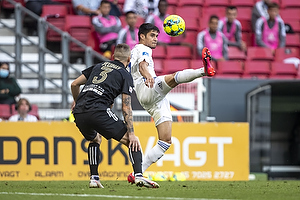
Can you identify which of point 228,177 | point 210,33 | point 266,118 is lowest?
point 228,177

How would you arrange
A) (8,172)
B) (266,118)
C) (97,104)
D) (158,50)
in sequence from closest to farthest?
(97,104), (8,172), (266,118), (158,50)

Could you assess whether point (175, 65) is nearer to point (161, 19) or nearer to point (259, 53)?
point (161, 19)

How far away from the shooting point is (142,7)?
13344 mm

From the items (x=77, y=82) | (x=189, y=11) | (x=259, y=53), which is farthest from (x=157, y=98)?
(x=189, y=11)

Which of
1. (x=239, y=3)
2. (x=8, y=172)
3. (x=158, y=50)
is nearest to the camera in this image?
(x=8, y=172)

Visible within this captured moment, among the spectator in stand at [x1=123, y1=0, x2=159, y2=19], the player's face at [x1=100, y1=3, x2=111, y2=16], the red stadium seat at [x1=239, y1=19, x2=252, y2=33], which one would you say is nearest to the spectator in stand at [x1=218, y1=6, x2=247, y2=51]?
the red stadium seat at [x1=239, y1=19, x2=252, y2=33]

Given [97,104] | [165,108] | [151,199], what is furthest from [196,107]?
[151,199]

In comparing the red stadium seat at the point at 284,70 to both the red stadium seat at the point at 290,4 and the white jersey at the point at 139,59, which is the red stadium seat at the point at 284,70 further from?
the white jersey at the point at 139,59

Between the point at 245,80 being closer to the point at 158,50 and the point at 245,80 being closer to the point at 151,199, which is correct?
the point at 158,50

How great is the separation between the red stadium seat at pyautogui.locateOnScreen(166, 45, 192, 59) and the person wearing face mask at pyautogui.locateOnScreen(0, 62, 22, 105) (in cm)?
335

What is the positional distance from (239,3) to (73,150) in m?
6.35

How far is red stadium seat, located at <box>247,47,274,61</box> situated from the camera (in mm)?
13117

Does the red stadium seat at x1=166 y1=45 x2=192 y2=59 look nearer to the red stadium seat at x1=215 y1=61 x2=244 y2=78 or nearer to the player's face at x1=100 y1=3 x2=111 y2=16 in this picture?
the red stadium seat at x1=215 y1=61 x2=244 y2=78

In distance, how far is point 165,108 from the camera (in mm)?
7797
